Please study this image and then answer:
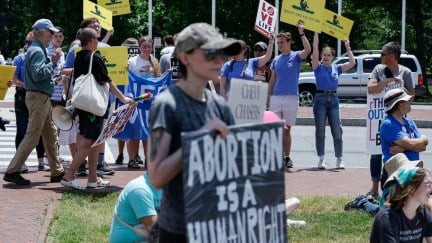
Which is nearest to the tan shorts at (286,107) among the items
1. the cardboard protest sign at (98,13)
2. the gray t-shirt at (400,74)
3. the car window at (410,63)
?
the cardboard protest sign at (98,13)

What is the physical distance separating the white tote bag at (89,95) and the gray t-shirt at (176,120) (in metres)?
5.09

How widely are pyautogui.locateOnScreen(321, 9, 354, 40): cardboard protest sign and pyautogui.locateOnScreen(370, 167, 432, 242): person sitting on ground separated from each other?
7966 mm

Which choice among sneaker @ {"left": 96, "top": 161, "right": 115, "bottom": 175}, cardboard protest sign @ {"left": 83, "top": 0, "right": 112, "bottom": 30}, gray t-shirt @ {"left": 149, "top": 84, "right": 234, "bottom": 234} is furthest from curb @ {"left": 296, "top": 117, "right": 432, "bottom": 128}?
gray t-shirt @ {"left": 149, "top": 84, "right": 234, "bottom": 234}

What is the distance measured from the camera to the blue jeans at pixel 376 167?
356 inches

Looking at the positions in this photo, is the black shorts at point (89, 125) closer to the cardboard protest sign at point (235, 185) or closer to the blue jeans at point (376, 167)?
the blue jeans at point (376, 167)

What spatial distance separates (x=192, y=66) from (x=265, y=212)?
77cm

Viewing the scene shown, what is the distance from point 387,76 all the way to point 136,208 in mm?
4367

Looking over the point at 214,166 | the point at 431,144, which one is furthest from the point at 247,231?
the point at 431,144

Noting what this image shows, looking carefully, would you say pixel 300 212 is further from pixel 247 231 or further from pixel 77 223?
pixel 247 231

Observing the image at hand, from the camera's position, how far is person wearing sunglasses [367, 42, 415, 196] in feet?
29.1

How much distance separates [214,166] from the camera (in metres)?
3.68

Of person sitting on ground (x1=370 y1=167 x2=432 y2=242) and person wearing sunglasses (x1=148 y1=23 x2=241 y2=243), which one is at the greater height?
person wearing sunglasses (x1=148 y1=23 x2=241 y2=243)

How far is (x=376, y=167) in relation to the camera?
359 inches

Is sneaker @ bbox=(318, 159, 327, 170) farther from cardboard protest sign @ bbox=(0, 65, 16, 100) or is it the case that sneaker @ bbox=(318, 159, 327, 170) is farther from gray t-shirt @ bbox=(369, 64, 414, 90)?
cardboard protest sign @ bbox=(0, 65, 16, 100)
